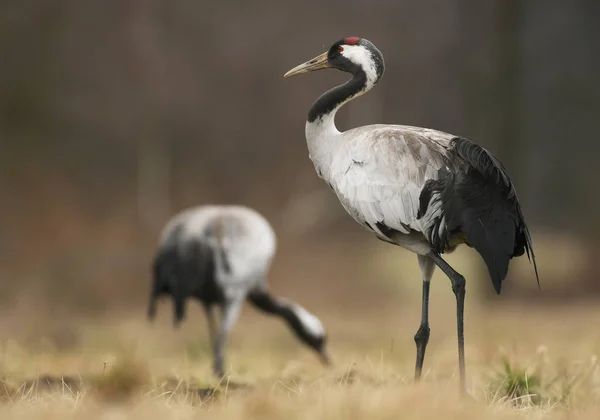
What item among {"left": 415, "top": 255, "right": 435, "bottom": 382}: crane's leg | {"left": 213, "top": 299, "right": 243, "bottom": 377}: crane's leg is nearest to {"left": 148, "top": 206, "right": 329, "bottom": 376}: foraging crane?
{"left": 213, "top": 299, "right": 243, "bottom": 377}: crane's leg

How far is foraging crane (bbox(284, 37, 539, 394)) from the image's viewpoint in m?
3.28

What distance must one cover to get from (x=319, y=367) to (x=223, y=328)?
1.51 metres

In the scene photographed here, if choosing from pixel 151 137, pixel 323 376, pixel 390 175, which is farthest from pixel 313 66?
pixel 151 137

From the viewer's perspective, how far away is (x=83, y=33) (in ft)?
25.9

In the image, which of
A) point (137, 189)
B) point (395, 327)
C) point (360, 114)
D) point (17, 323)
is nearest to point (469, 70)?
point (360, 114)

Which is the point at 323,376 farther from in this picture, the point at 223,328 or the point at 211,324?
the point at 211,324

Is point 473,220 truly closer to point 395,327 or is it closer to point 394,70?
point 395,327

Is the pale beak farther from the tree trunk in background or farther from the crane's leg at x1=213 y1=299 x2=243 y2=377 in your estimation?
the tree trunk in background

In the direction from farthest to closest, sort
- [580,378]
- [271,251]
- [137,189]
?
1. [137,189]
2. [271,251]
3. [580,378]

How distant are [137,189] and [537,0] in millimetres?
3694

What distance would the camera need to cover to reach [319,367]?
485 cm

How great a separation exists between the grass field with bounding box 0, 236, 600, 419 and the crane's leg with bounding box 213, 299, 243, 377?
5.7 inches

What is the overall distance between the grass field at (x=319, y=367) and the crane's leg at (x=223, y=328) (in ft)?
0.48

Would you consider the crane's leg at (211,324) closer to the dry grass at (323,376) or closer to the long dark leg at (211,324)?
the long dark leg at (211,324)
